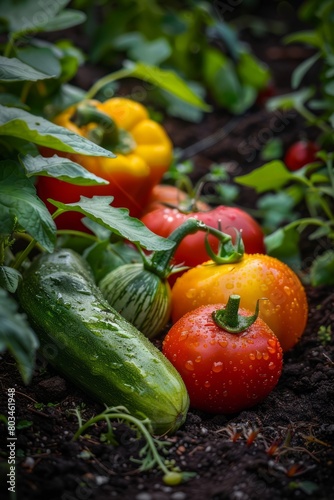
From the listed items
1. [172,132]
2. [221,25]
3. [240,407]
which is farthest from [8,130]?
[221,25]

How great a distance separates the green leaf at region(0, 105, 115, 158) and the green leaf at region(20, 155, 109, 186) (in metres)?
0.05

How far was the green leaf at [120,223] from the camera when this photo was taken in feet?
5.18

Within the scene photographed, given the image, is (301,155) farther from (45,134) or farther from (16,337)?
(16,337)

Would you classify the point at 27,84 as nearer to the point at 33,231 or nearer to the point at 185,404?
the point at 33,231

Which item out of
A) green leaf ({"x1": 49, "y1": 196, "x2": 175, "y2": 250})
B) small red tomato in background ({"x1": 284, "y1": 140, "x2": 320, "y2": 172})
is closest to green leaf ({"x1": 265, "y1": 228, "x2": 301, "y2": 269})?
small red tomato in background ({"x1": 284, "y1": 140, "x2": 320, "y2": 172})

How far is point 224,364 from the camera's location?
1604 millimetres

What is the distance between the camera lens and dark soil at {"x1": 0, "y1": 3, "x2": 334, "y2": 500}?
4.23 ft

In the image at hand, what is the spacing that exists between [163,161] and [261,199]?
0.69 meters

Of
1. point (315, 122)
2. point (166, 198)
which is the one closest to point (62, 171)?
point (166, 198)

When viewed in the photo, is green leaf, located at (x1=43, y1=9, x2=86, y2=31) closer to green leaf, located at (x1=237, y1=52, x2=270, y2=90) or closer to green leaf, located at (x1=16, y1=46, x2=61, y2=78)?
green leaf, located at (x1=16, y1=46, x2=61, y2=78)

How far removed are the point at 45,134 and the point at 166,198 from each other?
3.20 feet

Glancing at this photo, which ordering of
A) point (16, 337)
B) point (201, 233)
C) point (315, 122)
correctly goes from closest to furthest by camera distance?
point (16, 337), point (201, 233), point (315, 122)

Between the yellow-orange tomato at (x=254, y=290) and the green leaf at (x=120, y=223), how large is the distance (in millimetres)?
294

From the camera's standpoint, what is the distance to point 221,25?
3.54 metres
